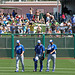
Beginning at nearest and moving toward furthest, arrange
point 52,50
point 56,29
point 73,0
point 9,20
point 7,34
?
point 52,50 → point 7,34 → point 56,29 → point 9,20 → point 73,0

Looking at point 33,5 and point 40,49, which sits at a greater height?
point 33,5

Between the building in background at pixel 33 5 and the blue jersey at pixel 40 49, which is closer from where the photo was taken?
the blue jersey at pixel 40 49

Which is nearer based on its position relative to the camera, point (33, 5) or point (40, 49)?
point (40, 49)

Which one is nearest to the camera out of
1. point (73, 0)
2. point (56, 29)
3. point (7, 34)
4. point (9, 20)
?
point (7, 34)

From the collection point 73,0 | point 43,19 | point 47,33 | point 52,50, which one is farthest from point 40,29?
point 73,0

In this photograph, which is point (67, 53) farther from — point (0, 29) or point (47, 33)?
point (0, 29)

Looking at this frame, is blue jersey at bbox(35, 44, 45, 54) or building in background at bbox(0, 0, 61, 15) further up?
building in background at bbox(0, 0, 61, 15)

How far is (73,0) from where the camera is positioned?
2212 inches

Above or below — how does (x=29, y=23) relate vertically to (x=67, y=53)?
above

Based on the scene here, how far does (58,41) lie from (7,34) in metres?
4.57

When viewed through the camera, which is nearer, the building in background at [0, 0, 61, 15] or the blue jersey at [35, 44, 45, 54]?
the blue jersey at [35, 44, 45, 54]

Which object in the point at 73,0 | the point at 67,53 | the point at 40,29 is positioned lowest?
the point at 67,53

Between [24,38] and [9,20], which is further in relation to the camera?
[9,20]

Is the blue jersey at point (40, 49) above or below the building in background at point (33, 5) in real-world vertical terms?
below
